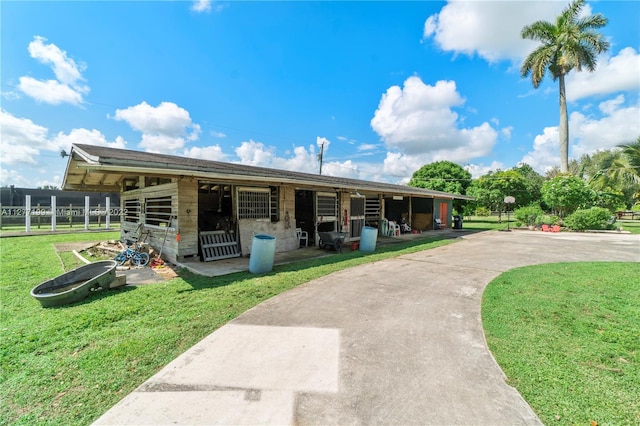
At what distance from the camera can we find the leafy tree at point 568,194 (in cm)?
1727

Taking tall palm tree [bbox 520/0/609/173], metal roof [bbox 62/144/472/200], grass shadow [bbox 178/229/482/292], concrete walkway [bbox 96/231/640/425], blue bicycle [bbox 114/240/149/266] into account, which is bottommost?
concrete walkway [bbox 96/231/640/425]

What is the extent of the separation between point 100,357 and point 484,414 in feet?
11.8

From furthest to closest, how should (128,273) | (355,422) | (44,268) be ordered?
1. (44,268)
2. (128,273)
3. (355,422)

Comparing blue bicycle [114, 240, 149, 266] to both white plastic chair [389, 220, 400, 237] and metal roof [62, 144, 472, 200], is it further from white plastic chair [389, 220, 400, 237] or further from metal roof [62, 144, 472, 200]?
white plastic chair [389, 220, 400, 237]

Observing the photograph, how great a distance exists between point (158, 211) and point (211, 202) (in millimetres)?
3433

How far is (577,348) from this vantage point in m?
3.02

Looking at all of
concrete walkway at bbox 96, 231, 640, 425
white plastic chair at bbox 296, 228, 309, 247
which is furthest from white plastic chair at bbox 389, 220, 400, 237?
concrete walkway at bbox 96, 231, 640, 425

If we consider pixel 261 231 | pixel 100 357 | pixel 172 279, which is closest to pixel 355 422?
pixel 100 357

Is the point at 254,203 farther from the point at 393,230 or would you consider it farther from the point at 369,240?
the point at 393,230

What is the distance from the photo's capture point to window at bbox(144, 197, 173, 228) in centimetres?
790

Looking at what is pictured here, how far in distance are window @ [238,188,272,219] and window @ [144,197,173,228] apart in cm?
196

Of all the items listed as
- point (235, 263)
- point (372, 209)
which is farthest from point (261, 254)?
point (372, 209)

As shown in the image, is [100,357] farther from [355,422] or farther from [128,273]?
[128,273]

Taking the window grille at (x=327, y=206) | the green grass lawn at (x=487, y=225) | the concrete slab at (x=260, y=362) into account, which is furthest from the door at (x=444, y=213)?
the concrete slab at (x=260, y=362)
